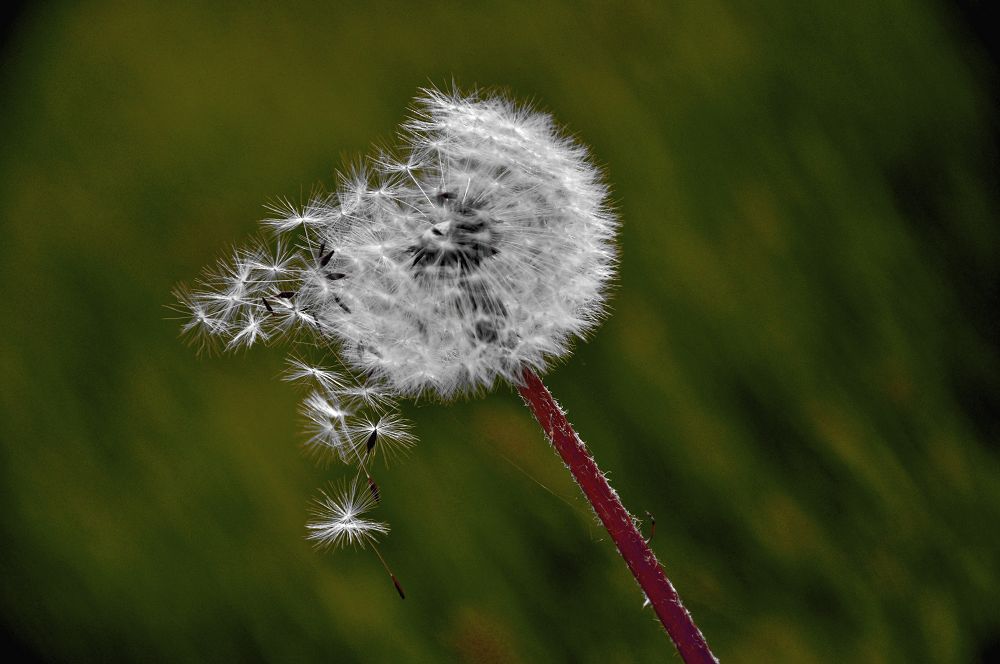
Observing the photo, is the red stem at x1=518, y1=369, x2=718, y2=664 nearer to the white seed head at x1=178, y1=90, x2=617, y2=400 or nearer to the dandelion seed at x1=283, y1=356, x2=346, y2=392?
the white seed head at x1=178, y1=90, x2=617, y2=400

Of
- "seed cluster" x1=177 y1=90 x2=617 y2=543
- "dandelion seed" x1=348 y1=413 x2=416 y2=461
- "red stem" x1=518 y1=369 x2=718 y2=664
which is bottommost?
"red stem" x1=518 y1=369 x2=718 y2=664

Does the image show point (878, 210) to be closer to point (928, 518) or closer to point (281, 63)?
point (928, 518)

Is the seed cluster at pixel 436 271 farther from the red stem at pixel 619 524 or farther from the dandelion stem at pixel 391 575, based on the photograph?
the dandelion stem at pixel 391 575

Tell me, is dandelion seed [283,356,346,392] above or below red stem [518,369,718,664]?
above

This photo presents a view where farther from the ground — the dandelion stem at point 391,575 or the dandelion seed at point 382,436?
the dandelion seed at point 382,436

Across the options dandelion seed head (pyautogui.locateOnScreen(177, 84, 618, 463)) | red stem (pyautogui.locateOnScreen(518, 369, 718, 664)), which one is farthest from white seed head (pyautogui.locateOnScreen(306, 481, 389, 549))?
red stem (pyautogui.locateOnScreen(518, 369, 718, 664))

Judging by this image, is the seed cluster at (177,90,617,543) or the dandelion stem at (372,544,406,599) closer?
the seed cluster at (177,90,617,543)

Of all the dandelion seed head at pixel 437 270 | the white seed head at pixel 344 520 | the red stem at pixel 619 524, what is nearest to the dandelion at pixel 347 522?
the white seed head at pixel 344 520
